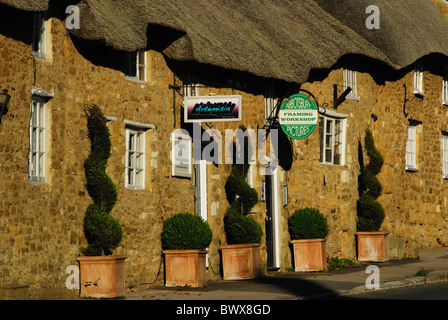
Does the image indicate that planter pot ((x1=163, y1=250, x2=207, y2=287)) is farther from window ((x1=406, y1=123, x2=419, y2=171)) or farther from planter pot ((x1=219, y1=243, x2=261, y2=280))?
window ((x1=406, y1=123, x2=419, y2=171))

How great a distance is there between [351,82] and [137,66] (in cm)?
768

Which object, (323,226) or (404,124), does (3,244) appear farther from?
(404,124)

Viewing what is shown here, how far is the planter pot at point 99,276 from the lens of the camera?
1441 centimetres

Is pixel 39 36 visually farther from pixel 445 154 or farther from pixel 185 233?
pixel 445 154

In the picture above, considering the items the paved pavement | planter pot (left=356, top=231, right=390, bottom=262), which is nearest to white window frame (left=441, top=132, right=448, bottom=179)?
planter pot (left=356, top=231, right=390, bottom=262)

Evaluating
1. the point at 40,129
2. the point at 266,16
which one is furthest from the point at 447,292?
the point at 266,16

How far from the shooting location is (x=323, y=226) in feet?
65.8

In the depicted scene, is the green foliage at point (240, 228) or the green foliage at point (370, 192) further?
the green foliage at point (370, 192)

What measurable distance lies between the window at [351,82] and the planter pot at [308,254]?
426cm

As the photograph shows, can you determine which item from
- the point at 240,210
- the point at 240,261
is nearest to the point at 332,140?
the point at 240,210

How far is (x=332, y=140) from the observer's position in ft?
72.2

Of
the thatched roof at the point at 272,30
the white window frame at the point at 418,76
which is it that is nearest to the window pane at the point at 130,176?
the thatched roof at the point at 272,30

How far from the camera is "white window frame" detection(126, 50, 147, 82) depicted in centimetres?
1644

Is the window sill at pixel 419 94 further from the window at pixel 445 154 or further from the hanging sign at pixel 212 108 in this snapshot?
the hanging sign at pixel 212 108
